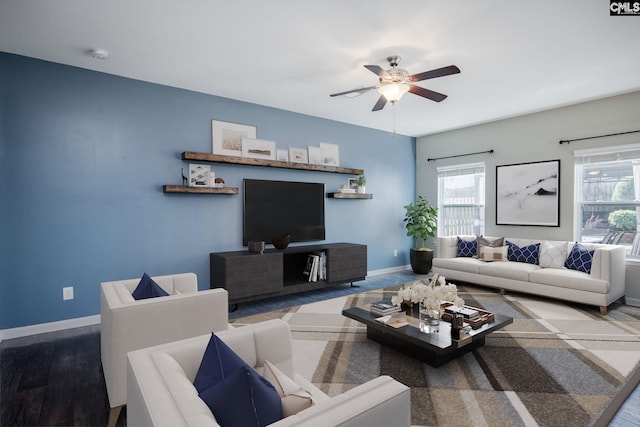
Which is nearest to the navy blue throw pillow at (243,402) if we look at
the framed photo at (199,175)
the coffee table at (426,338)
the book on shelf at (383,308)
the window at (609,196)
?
the coffee table at (426,338)

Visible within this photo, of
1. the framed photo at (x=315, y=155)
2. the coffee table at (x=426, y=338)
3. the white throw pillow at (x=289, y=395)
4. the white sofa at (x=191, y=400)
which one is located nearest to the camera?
the white sofa at (x=191, y=400)

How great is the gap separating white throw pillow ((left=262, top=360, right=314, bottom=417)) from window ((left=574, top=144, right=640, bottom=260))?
16.6 ft

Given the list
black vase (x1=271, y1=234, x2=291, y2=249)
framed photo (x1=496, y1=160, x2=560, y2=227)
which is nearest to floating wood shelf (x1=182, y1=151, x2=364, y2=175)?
black vase (x1=271, y1=234, x2=291, y2=249)

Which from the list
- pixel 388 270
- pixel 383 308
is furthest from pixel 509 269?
pixel 383 308

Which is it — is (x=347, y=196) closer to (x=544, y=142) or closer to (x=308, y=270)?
(x=308, y=270)

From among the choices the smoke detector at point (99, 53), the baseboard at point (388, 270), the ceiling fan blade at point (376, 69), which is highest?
the smoke detector at point (99, 53)

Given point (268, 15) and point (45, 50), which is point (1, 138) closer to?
point (45, 50)

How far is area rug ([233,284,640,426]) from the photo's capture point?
1.96 m

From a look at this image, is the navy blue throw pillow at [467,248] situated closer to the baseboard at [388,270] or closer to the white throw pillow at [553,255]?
the white throw pillow at [553,255]

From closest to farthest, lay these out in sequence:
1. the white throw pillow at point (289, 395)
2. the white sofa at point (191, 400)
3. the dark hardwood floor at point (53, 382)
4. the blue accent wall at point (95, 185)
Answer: the white sofa at point (191, 400), the white throw pillow at point (289, 395), the dark hardwood floor at point (53, 382), the blue accent wall at point (95, 185)

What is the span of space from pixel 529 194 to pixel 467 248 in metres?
1.20

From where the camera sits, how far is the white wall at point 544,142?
4250 millimetres

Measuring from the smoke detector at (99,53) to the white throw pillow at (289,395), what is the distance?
319 cm

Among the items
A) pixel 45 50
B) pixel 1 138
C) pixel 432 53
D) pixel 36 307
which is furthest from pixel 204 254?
pixel 432 53
